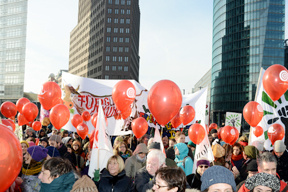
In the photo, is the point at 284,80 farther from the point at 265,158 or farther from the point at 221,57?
the point at 221,57

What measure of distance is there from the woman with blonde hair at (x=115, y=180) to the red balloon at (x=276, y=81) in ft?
15.8

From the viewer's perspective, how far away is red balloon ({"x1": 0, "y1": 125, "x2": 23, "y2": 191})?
1697 millimetres

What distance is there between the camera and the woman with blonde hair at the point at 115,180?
3.43 metres

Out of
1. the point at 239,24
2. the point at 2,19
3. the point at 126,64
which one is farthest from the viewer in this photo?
the point at 126,64

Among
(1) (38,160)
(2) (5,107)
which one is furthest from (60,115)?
(2) (5,107)

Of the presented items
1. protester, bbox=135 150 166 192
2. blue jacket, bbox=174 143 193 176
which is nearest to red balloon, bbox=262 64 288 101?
blue jacket, bbox=174 143 193 176

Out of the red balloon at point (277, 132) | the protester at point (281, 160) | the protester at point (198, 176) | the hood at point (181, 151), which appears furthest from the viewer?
the red balloon at point (277, 132)

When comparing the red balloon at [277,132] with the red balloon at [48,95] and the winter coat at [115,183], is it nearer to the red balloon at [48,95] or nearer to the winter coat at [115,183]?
the winter coat at [115,183]

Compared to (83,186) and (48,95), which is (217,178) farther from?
(48,95)

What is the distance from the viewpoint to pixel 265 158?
10.3ft

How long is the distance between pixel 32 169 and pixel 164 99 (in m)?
2.95

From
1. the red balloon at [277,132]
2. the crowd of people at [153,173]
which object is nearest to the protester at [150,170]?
the crowd of people at [153,173]

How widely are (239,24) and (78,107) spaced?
63362mm

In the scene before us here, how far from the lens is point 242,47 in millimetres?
64562
